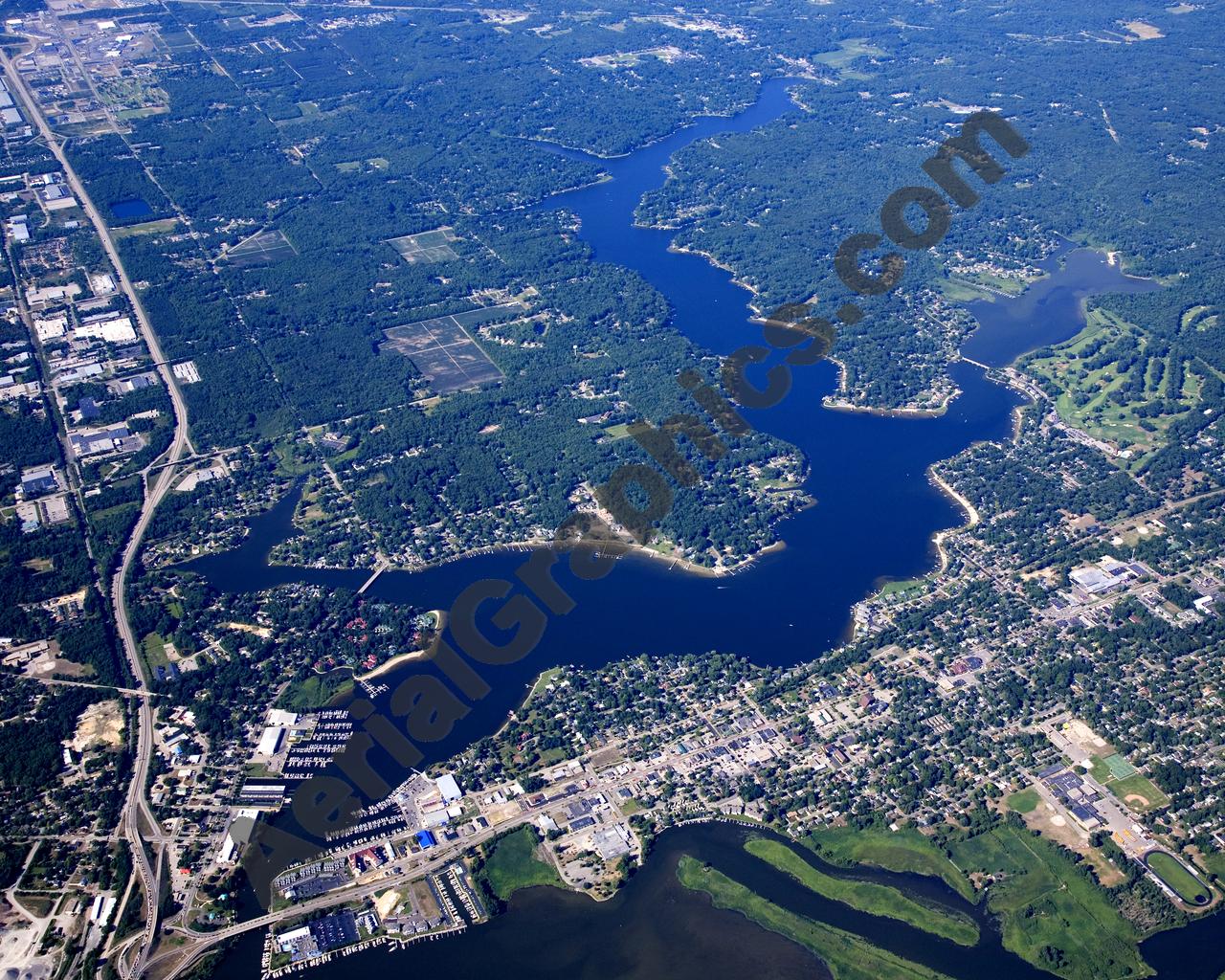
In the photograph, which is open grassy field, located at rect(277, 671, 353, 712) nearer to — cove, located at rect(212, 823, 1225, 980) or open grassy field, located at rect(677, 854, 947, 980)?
cove, located at rect(212, 823, 1225, 980)

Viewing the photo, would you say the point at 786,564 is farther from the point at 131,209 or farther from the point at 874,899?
the point at 131,209

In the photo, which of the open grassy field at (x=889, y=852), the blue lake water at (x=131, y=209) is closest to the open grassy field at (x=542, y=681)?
the open grassy field at (x=889, y=852)

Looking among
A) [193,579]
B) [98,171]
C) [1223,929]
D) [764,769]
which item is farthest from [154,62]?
[1223,929]

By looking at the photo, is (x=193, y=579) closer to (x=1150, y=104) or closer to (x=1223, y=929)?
(x=1223, y=929)

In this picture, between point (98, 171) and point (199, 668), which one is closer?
point (199, 668)
